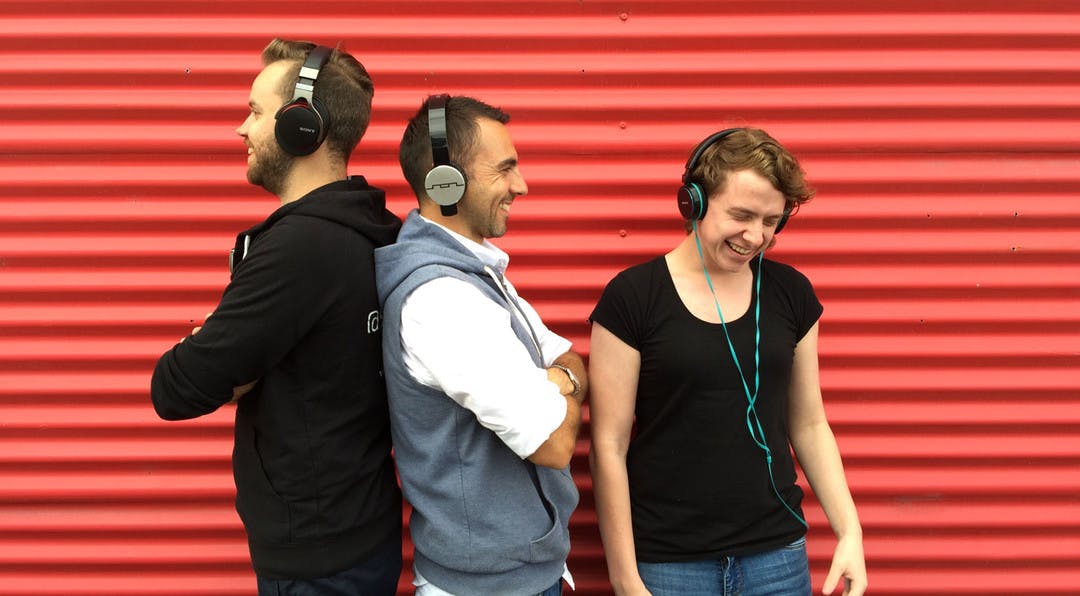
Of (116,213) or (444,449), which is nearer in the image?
(444,449)

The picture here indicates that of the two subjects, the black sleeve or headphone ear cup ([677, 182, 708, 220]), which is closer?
the black sleeve

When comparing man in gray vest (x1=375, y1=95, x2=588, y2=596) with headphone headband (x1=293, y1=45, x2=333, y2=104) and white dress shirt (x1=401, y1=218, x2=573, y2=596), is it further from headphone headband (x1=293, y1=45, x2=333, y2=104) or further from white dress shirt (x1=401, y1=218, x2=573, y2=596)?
headphone headband (x1=293, y1=45, x2=333, y2=104)

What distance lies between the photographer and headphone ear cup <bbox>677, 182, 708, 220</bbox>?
2.26 metres

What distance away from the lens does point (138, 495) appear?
119 inches

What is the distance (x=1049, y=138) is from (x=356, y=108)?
8.80 ft

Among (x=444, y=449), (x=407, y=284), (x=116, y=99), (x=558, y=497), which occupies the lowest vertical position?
(x=558, y=497)

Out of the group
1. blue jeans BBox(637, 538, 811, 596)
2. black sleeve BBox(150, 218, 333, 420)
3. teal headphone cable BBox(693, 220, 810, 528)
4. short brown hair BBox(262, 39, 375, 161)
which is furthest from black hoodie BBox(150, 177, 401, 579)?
teal headphone cable BBox(693, 220, 810, 528)

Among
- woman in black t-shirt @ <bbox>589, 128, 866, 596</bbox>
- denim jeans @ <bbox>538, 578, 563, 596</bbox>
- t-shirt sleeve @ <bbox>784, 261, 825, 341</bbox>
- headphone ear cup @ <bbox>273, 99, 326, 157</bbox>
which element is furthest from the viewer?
t-shirt sleeve @ <bbox>784, 261, 825, 341</bbox>

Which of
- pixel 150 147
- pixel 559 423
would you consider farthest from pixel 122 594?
pixel 559 423

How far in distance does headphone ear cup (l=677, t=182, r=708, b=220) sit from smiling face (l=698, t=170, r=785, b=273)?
0.02 metres

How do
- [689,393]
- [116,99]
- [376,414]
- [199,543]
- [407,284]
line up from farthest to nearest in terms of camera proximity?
[199,543]
[116,99]
[689,393]
[376,414]
[407,284]

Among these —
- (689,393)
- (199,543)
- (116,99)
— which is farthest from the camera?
(199,543)

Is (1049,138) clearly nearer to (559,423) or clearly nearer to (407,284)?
(559,423)

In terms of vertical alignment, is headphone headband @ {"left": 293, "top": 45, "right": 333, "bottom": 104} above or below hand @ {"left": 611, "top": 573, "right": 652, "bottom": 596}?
above
